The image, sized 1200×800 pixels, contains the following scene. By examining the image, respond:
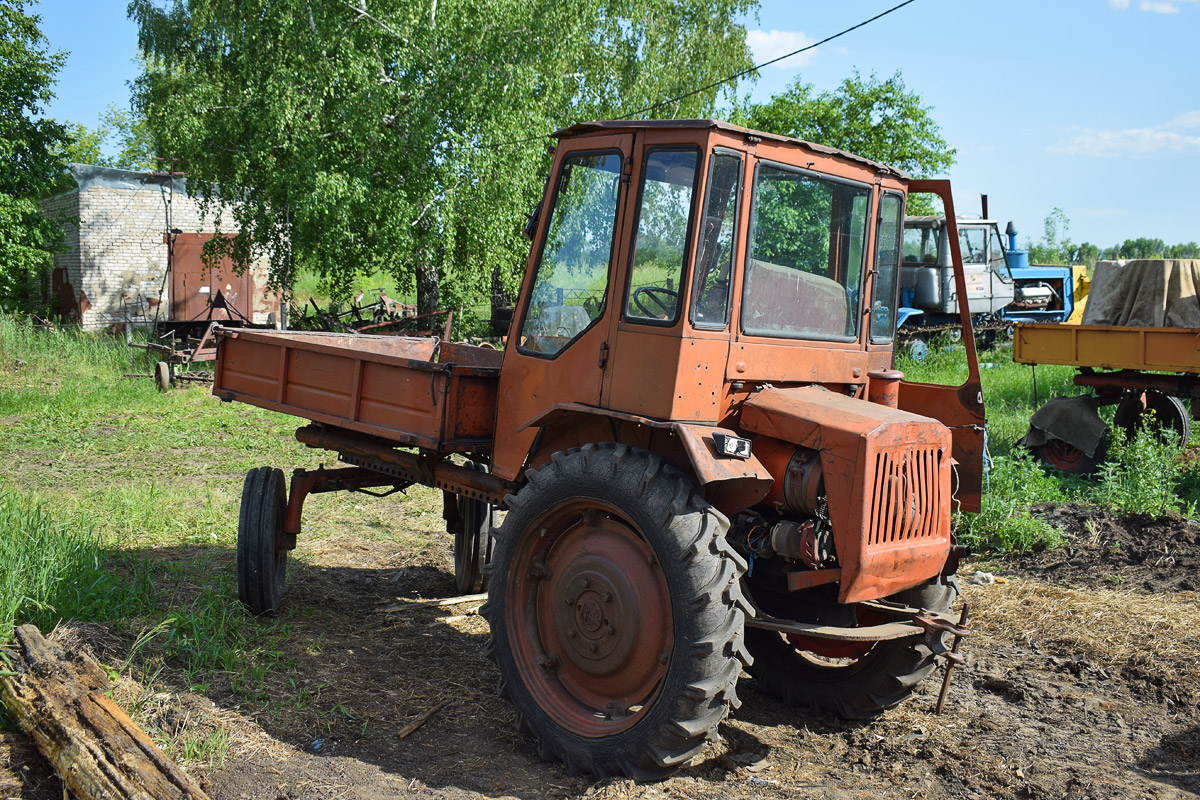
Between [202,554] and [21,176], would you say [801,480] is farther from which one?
[21,176]

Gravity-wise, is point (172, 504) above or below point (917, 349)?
below

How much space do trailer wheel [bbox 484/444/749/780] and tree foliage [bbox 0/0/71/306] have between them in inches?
620

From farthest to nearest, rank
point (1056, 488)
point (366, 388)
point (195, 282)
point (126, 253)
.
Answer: point (126, 253) → point (195, 282) → point (1056, 488) → point (366, 388)

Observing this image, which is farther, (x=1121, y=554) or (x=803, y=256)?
(x=1121, y=554)

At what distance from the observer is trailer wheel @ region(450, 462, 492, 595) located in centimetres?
614

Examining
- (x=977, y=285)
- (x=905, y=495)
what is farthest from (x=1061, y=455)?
(x=977, y=285)

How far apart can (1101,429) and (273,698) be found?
8672 millimetres

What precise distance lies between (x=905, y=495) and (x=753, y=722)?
1532mm

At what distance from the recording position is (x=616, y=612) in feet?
12.9

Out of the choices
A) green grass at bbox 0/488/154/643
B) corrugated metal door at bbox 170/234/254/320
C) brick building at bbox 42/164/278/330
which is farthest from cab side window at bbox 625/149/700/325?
brick building at bbox 42/164/278/330

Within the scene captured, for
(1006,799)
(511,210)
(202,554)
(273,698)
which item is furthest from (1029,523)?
(511,210)

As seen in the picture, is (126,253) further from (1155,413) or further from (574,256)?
(1155,413)

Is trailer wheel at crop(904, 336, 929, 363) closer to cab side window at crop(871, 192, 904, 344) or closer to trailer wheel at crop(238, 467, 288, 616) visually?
cab side window at crop(871, 192, 904, 344)

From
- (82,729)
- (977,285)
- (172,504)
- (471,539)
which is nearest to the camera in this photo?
(82,729)
